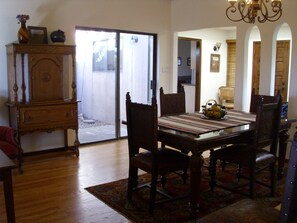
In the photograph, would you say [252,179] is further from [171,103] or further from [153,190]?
[171,103]

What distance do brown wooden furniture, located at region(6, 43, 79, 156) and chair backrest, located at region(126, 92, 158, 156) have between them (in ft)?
5.74

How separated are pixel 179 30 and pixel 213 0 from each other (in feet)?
3.10

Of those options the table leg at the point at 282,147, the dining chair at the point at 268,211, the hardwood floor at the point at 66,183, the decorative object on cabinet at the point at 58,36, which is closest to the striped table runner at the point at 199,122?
the table leg at the point at 282,147

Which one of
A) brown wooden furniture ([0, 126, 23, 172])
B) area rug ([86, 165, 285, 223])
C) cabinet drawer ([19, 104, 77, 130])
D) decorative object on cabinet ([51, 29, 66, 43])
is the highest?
decorative object on cabinet ([51, 29, 66, 43])

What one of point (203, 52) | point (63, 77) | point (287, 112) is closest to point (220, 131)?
point (287, 112)

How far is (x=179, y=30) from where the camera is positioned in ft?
20.2

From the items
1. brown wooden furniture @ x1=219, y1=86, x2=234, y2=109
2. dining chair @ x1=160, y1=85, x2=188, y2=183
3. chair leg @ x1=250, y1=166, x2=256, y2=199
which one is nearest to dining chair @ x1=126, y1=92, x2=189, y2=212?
chair leg @ x1=250, y1=166, x2=256, y2=199

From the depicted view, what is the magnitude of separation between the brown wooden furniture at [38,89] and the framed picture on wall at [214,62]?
4.38 m

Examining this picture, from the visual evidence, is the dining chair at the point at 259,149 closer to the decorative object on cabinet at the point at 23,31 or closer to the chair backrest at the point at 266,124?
the chair backrest at the point at 266,124

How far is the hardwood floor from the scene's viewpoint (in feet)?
9.61

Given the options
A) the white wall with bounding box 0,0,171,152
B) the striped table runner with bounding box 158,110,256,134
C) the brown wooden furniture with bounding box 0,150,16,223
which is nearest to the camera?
the brown wooden furniture with bounding box 0,150,16,223

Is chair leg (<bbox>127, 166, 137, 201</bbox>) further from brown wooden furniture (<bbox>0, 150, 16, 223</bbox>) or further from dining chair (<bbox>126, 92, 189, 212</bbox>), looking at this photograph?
brown wooden furniture (<bbox>0, 150, 16, 223</bbox>)

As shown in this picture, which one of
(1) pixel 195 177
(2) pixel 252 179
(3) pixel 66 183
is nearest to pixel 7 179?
(1) pixel 195 177

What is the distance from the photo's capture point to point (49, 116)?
4.44 m
